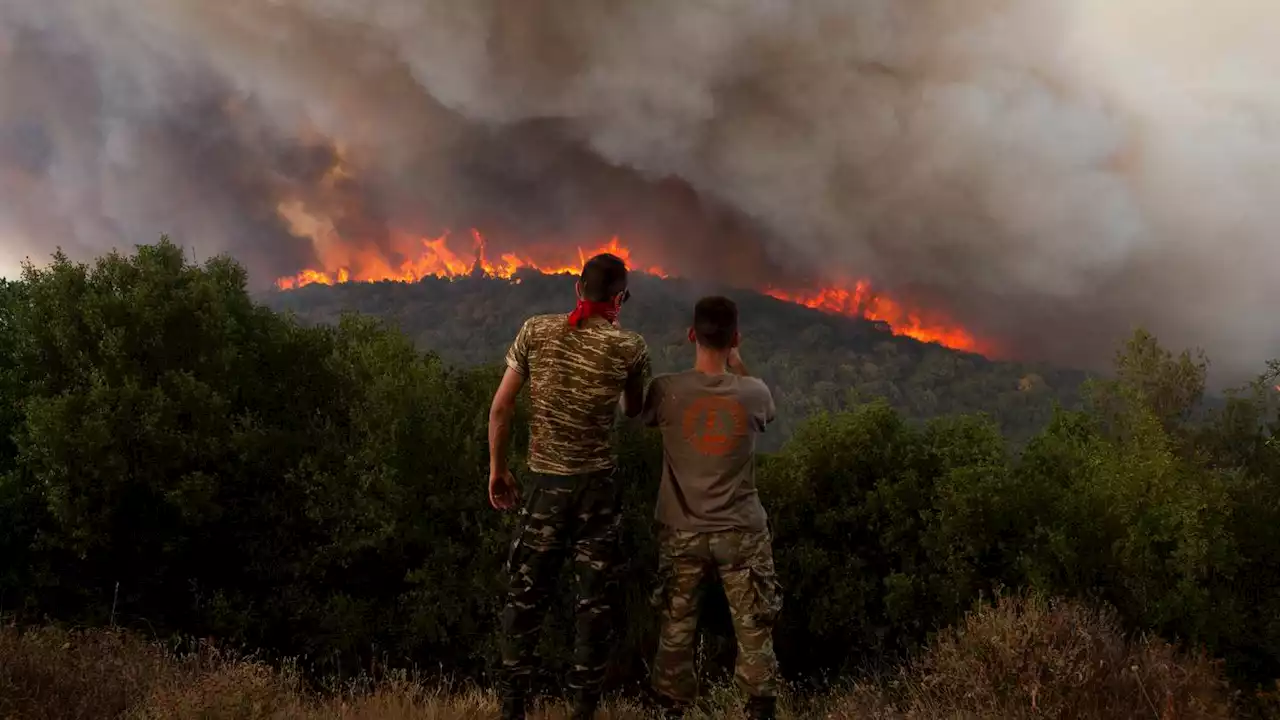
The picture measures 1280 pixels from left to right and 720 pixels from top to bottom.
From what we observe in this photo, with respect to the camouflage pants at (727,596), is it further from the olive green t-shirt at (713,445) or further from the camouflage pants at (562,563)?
the camouflage pants at (562,563)

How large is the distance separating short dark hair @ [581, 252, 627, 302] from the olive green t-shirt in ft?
3.02

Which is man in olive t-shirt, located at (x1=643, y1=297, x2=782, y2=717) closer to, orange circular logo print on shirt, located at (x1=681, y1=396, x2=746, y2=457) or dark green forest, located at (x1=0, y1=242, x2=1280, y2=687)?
orange circular logo print on shirt, located at (x1=681, y1=396, x2=746, y2=457)

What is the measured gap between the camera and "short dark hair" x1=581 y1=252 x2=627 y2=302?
599 centimetres

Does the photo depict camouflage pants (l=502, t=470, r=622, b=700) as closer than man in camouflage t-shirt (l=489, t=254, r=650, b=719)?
No

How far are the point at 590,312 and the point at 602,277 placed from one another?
29 centimetres

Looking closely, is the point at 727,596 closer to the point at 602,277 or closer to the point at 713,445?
the point at 713,445

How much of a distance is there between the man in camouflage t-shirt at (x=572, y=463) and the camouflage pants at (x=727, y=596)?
1.71ft

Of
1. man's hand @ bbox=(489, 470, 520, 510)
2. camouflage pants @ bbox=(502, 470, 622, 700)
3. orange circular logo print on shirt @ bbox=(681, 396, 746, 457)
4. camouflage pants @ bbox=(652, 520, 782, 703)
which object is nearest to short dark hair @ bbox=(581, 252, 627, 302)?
orange circular logo print on shirt @ bbox=(681, 396, 746, 457)

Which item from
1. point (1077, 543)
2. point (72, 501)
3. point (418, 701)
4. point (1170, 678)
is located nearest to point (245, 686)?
point (418, 701)

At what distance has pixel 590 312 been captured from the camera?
6.02m

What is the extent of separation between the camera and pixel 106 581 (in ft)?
37.8

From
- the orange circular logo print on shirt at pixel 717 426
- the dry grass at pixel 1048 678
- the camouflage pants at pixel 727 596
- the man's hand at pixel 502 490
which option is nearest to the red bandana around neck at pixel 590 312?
the orange circular logo print on shirt at pixel 717 426

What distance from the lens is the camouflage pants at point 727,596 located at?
620cm

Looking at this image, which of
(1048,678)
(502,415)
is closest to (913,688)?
(1048,678)
